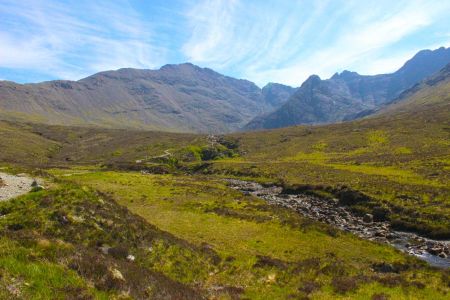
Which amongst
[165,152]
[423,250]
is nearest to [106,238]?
[423,250]

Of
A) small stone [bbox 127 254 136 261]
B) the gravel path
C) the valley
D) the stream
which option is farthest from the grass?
the gravel path

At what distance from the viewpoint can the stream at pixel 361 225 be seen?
35625 mm

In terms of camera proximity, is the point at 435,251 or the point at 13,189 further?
the point at 435,251

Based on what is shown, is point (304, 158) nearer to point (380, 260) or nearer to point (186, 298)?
point (380, 260)

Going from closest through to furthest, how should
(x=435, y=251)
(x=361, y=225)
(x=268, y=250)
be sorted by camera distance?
(x=268, y=250) → (x=435, y=251) → (x=361, y=225)

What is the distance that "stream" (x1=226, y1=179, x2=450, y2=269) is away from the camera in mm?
35625

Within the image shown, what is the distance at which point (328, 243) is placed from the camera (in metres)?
36.6

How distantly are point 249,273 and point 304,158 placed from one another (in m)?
107

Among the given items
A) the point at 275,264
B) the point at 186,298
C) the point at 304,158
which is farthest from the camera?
the point at 304,158

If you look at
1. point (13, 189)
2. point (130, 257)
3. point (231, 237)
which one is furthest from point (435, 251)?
point (13, 189)

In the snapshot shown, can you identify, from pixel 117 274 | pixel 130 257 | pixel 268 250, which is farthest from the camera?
pixel 268 250

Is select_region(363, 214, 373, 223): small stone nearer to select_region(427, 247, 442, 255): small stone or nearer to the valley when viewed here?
the valley

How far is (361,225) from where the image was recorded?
46.3 metres

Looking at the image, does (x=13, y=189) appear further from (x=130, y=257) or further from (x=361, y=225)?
(x=361, y=225)
